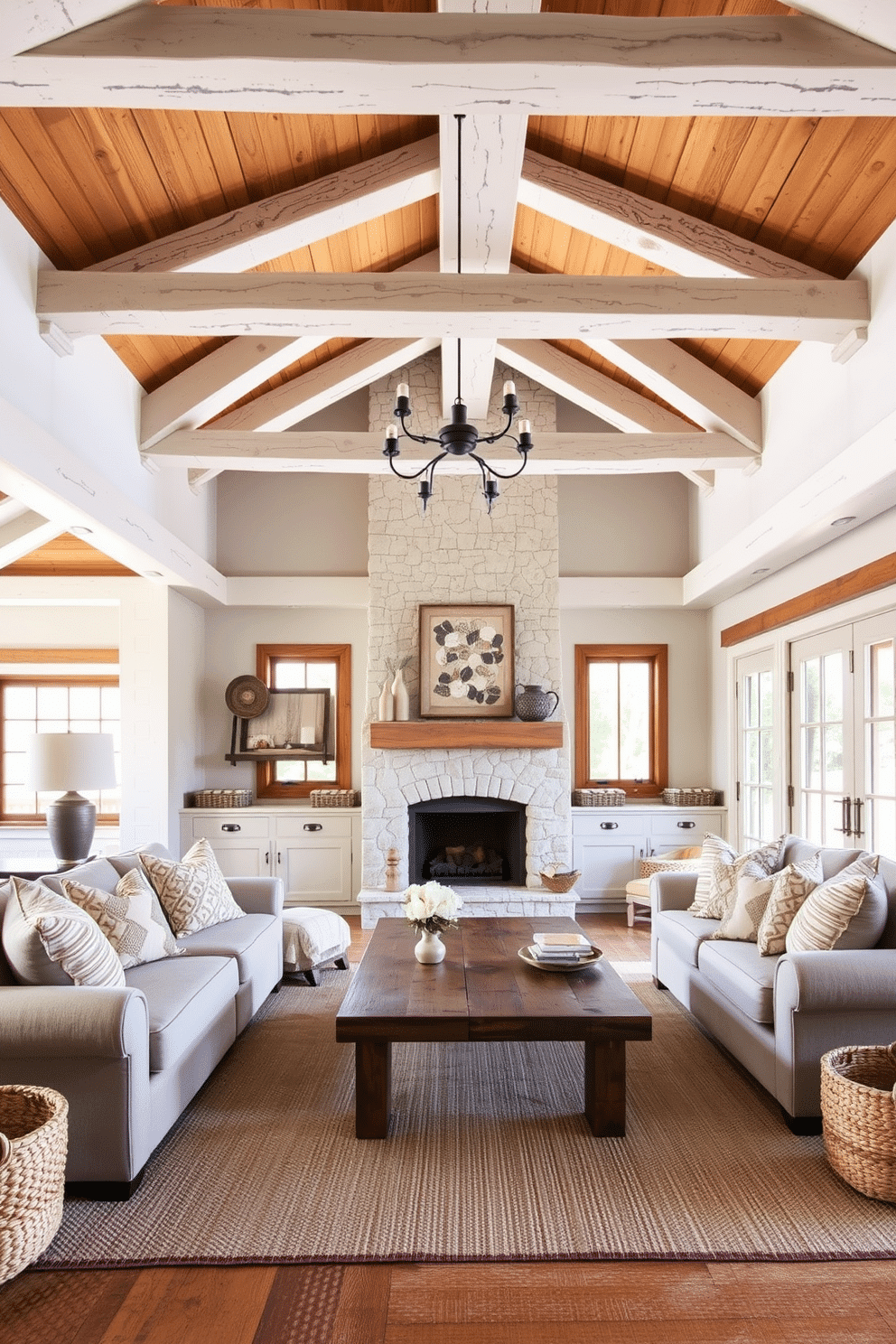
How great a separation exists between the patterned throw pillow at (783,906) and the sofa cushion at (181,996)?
215 centimetres

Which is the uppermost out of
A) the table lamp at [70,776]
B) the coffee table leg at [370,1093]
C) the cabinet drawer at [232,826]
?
the table lamp at [70,776]

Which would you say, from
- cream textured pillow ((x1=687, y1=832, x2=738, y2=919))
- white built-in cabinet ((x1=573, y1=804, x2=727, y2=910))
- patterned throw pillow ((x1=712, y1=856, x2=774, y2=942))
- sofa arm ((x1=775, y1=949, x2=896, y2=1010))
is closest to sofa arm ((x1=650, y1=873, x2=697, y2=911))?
cream textured pillow ((x1=687, y1=832, x2=738, y2=919))

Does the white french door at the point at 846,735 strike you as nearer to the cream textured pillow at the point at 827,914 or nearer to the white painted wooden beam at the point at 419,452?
the cream textured pillow at the point at 827,914

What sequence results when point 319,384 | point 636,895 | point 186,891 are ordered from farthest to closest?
point 636,895
point 319,384
point 186,891

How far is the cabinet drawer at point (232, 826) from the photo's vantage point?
6938 millimetres

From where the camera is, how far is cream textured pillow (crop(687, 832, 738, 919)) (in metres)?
4.52

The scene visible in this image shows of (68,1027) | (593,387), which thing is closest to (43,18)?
(68,1027)

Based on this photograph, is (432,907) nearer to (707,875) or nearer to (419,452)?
(707,875)

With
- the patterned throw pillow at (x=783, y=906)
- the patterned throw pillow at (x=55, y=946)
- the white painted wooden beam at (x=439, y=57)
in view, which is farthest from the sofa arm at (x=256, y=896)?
the white painted wooden beam at (x=439, y=57)

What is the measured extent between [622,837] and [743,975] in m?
3.59

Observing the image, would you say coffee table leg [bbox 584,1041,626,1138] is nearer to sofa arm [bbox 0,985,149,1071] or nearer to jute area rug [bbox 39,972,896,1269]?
jute area rug [bbox 39,972,896,1269]

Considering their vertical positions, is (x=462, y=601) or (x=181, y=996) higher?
(x=462, y=601)

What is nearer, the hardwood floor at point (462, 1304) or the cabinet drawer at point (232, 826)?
the hardwood floor at point (462, 1304)

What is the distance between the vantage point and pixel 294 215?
437 centimetres
